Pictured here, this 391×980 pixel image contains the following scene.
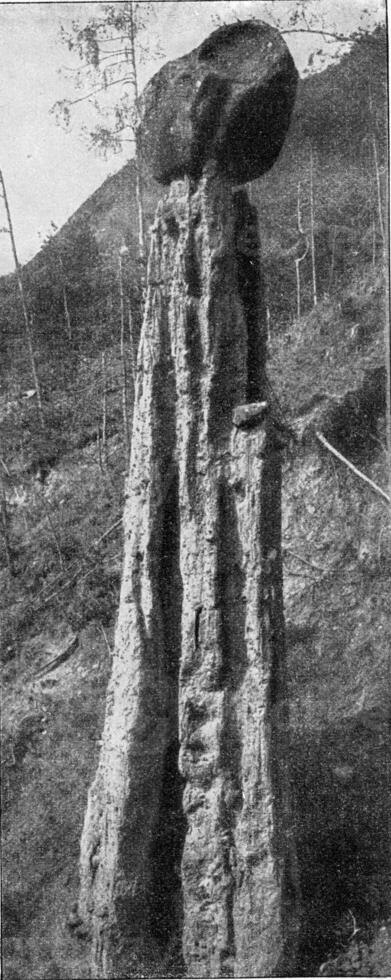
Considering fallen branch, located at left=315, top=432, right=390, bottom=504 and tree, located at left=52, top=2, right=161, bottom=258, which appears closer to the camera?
tree, located at left=52, top=2, right=161, bottom=258

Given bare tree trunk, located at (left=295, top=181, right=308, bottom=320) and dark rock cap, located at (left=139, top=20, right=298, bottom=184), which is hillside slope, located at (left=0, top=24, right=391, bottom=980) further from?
dark rock cap, located at (left=139, top=20, right=298, bottom=184)

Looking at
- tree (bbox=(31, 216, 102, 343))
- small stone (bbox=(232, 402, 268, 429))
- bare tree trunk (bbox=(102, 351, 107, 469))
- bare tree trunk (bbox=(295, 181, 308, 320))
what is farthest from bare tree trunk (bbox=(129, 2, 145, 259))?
small stone (bbox=(232, 402, 268, 429))

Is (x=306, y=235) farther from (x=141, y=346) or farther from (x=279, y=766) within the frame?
(x=279, y=766)

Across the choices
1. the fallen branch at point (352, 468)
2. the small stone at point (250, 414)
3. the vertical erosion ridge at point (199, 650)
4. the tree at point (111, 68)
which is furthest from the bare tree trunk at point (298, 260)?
the small stone at point (250, 414)

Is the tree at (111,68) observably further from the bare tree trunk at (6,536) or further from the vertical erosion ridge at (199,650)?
the bare tree trunk at (6,536)

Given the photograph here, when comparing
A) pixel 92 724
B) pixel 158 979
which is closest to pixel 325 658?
pixel 92 724

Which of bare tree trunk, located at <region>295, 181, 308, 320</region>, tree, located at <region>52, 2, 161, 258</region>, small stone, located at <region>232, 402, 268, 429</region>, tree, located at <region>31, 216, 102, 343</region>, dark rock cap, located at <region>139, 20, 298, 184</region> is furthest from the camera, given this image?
bare tree trunk, located at <region>295, 181, 308, 320</region>
